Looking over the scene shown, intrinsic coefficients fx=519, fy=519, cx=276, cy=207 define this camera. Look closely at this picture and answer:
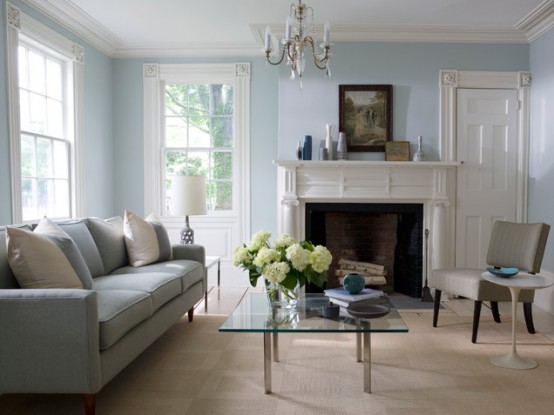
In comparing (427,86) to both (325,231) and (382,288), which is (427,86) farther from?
(382,288)

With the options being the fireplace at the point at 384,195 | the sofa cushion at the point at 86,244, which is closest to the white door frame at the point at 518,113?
the fireplace at the point at 384,195

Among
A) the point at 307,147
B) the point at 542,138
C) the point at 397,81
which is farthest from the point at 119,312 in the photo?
the point at 542,138

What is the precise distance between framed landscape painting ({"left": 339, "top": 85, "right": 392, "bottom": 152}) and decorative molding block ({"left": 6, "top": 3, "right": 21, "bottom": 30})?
115 inches

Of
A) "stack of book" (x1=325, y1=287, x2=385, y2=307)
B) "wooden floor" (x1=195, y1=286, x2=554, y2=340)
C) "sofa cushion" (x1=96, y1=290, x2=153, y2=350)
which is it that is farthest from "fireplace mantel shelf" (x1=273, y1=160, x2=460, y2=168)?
"sofa cushion" (x1=96, y1=290, x2=153, y2=350)

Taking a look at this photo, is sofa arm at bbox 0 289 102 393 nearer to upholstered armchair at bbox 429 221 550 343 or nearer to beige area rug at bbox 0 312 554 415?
beige area rug at bbox 0 312 554 415

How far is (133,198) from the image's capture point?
598 cm

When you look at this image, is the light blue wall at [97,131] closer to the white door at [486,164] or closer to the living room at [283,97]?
the living room at [283,97]

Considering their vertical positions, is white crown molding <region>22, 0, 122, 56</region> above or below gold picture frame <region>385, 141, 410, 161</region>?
above

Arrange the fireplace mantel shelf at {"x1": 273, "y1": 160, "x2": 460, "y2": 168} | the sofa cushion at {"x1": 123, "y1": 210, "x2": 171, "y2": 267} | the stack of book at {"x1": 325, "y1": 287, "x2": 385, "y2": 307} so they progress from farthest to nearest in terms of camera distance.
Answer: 1. the fireplace mantel shelf at {"x1": 273, "y1": 160, "x2": 460, "y2": 168}
2. the sofa cushion at {"x1": 123, "y1": 210, "x2": 171, "y2": 267}
3. the stack of book at {"x1": 325, "y1": 287, "x2": 385, "y2": 307}

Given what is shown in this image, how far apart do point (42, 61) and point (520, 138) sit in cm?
464

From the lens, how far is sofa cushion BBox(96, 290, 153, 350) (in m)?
2.48

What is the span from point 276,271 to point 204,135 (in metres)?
3.48

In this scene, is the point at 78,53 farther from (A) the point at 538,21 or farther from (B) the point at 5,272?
(A) the point at 538,21

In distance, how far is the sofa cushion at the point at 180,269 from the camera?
3850 millimetres
